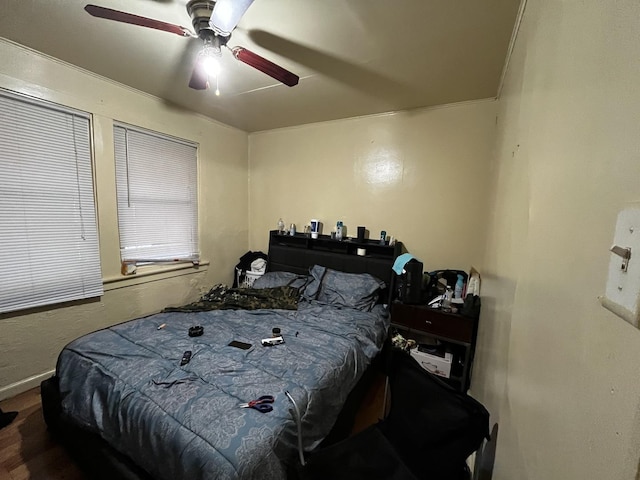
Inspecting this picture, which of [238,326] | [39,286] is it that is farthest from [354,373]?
[39,286]

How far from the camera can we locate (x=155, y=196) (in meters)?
2.79

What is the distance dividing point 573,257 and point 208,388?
4.90 ft

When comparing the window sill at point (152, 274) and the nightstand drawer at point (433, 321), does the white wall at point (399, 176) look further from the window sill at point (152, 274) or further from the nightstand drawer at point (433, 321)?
the window sill at point (152, 274)

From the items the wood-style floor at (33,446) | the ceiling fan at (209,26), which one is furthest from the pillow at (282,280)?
the ceiling fan at (209,26)

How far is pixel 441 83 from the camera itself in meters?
2.15

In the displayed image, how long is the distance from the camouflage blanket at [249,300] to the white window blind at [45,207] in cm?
85

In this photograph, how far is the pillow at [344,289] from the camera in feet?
8.45

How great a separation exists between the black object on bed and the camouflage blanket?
51.4 inches

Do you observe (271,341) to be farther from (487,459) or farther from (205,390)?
(487,459)

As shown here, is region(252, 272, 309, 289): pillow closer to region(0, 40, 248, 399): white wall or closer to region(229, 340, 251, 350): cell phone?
Answer: region(0, 40, 248, 399): white wall

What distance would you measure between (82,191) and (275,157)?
2.07 m

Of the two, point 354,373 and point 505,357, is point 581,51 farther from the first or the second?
point 354,373

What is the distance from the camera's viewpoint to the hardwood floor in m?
1.45

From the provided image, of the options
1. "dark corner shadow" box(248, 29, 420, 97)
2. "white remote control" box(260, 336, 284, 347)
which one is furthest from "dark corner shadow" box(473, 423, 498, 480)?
"dark corner shadow" box(248, 29, 420, 97)
